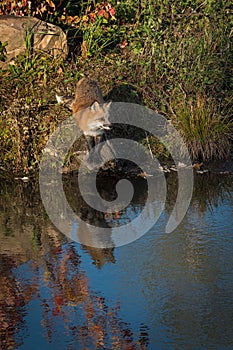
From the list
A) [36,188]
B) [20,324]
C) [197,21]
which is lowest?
[36,188]

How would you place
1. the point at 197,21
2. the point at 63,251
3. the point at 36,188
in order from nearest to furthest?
the point at 63,251
the point at 36,188
the point at 197,21

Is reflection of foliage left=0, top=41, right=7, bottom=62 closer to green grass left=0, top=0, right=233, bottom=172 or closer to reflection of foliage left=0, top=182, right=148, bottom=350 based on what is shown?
green grass left=0, top=0, right=233, bottom=172

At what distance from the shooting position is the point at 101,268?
25.7 feet

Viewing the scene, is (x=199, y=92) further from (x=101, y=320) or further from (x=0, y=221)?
(x=101, y=320)

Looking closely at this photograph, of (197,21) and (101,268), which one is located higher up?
(197,21)

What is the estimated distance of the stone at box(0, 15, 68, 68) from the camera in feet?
44.0

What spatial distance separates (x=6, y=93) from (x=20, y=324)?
22.0 feet

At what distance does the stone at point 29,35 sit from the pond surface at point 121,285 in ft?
14.0

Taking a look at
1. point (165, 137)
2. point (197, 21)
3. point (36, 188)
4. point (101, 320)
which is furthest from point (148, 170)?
point (101, 320)

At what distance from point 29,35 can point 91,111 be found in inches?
103

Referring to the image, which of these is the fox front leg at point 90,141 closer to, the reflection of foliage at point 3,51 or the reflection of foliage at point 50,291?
the reflection of foliage at point 50,291

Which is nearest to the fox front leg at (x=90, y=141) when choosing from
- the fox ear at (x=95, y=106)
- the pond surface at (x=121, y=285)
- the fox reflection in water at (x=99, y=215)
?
the fox ear at (x=95, y=106)

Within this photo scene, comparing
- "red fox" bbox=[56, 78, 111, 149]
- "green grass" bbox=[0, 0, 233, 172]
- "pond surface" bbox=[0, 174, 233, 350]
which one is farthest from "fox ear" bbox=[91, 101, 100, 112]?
"pond surface" bbox=[0, 174, 233, 350]

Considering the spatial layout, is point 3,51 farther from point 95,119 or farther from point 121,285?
point 121,285
